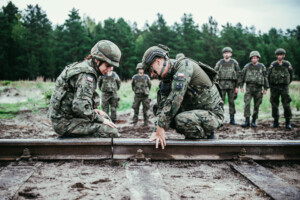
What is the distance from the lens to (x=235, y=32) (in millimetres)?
52500

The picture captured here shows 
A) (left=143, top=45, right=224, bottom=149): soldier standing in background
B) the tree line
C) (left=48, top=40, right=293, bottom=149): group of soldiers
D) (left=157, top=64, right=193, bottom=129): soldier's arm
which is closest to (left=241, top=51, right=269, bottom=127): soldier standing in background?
(left=48, top=40, right=293, bottom=149): group of soldiers

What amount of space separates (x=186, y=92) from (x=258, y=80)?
17.7ft

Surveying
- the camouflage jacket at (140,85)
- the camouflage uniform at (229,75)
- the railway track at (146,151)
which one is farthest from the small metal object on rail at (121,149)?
the camouflage jacket at (140,85)

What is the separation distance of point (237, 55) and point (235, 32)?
6538mm

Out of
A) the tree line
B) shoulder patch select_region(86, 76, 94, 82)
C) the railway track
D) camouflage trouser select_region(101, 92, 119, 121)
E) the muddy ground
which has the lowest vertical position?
the muddy ground

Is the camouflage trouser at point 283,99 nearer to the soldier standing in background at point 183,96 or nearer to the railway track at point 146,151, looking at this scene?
the railway track at point 146,151

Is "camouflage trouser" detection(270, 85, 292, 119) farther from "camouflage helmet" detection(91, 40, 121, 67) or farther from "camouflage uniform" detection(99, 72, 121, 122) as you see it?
"camouflage helmet" detection(91, 40, 121, 67)

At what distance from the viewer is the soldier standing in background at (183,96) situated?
10.1 feet

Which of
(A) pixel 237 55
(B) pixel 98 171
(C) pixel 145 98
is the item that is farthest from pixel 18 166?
(A) pixel 237 55

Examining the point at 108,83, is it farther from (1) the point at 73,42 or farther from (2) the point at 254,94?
(1) the point at 73,42

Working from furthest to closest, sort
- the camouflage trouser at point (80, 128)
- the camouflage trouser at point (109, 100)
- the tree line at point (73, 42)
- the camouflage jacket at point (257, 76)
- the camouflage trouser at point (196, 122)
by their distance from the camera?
the tree line at point (73, 42)
the camouflage trouser at point (109, 100)
the camouflage jacket at point (257, 76)
the camouflage trouser at point (80, 128)
the camouflage trouser at point (196, 122)

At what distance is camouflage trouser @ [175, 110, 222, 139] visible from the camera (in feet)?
10.9

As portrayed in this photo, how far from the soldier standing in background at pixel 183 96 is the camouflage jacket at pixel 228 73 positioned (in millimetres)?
5028

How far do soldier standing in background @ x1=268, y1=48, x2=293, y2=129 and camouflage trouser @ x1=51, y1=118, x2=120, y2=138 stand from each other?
6189 mm
